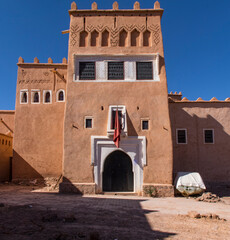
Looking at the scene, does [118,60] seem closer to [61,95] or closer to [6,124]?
[61,95]

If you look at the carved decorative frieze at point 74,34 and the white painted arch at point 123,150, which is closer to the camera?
the white painted arch at point 123,150

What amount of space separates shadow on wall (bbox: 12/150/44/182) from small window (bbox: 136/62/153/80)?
832 centimetres

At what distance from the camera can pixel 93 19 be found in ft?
45.4

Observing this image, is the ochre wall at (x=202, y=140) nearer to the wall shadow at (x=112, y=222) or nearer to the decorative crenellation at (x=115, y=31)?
the decorative crenellation at (x=115, y=31)

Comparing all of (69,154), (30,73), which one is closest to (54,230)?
(69,154)

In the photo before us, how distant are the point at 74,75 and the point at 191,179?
25.3 feet

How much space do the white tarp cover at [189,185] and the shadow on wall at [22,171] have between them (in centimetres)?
811

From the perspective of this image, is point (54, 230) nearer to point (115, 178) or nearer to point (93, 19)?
point (115, 178)

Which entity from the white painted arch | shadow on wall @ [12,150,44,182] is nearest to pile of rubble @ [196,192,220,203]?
the white painted arch

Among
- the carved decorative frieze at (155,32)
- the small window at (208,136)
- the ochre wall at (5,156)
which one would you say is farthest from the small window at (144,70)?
the ochre wall at (5,156)

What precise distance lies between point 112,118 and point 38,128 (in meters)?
5.68

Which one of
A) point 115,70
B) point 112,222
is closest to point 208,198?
point 112,222

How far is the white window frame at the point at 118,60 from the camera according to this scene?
13211 mm

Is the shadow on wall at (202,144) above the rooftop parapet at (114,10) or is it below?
below
